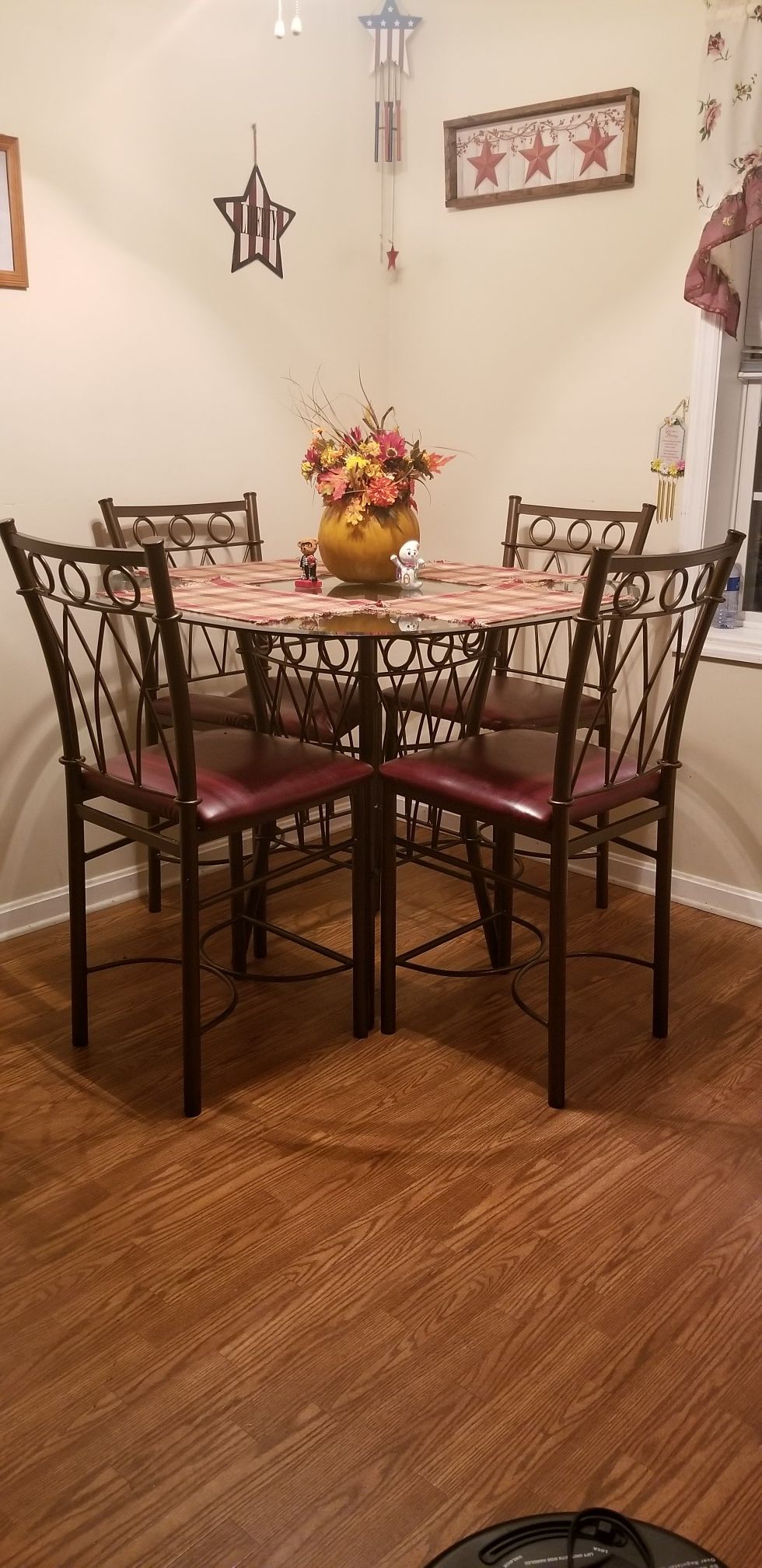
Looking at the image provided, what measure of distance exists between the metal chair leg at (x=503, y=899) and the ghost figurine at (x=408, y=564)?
0.56 meters

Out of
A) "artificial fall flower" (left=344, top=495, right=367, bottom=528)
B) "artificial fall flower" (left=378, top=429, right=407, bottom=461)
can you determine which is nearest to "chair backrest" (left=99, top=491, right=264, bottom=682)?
"artificial fall flower" (left=344, top=495, right=367, bottom=528)

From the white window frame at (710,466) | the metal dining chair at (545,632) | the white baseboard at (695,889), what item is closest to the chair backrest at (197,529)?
the metal dining chair at (545,632)

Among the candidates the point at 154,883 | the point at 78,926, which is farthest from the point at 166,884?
the point at 78,926

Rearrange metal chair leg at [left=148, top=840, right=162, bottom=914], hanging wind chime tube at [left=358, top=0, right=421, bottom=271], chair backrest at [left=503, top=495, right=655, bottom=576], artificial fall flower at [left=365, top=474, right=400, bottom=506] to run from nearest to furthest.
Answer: artificial fall flower at [left=365, top=474, right=400, bottom=506], metal chair leg at [left=148, top=840, right=162, bottom=914], chair backrest at [left=503, top=495, right=655, bottom=576], hanging wind chime tube at [left=358, top=0, right=421, bottom=271]

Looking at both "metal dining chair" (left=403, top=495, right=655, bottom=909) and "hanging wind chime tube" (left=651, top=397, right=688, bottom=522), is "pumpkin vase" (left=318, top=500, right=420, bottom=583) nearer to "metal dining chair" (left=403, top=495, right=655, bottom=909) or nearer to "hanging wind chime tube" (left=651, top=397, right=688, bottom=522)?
"metal dining chair" (left=403, top=495, right=655, bottom=909)

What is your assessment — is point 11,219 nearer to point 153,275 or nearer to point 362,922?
point 153,275

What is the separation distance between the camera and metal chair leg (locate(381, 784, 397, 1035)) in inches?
94.7

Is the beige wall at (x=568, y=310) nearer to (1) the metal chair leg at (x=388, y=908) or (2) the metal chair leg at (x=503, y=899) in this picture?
(2) the metal chair leg at (x=503, y=899)

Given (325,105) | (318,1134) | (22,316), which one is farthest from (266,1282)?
(325,105)

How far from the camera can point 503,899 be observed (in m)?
2.75

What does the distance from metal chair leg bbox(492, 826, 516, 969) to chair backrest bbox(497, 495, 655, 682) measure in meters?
0.65

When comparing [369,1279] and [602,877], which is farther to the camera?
[602,877]

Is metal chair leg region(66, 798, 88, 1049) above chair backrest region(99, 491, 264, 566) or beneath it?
beneath

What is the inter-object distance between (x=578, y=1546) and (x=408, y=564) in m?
1.79
